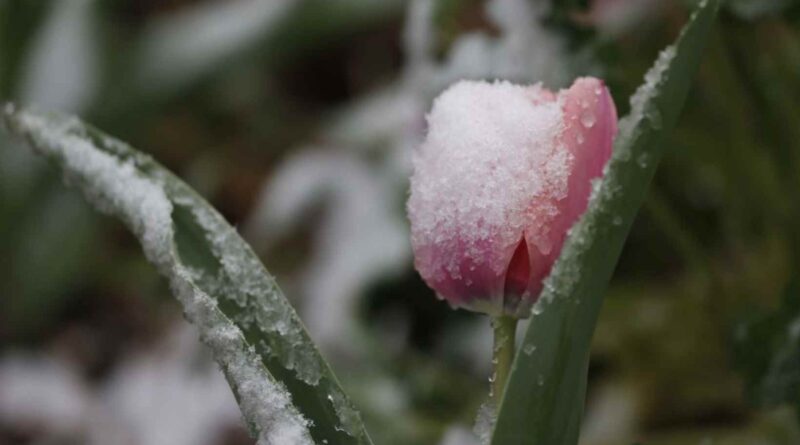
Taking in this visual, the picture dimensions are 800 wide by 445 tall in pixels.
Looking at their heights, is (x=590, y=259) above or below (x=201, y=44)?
below

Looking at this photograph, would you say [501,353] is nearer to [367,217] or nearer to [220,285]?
[220,285]

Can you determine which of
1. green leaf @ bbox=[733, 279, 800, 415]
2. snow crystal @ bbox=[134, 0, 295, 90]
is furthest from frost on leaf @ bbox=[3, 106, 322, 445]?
snow crystal @ bbox=[134, 0, 295, 90]

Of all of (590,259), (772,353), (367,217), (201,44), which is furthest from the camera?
(201,44)

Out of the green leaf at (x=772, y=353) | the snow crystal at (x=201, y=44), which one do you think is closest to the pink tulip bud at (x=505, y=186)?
the green leaf at (x=772, y=353)

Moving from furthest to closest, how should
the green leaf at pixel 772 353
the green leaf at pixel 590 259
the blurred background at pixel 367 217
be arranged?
the blurred background at pixel 367 217, the green leaf at pixel 772 353, the green leaf at pixel 590 259

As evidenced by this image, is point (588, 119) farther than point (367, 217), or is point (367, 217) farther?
point (367, 217)

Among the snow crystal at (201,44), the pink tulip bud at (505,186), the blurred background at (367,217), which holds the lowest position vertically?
the pink tulip bud at (505,186)

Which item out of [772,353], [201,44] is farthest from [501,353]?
[201,44]

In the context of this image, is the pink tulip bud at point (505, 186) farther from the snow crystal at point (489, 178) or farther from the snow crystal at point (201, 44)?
the snow crystal at point (201, 44)

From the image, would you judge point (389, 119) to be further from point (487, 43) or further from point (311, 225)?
point (487, 43)
